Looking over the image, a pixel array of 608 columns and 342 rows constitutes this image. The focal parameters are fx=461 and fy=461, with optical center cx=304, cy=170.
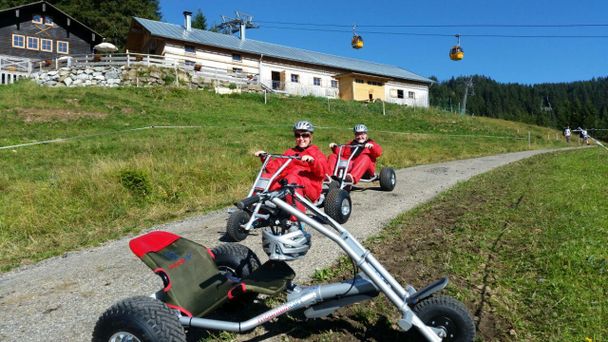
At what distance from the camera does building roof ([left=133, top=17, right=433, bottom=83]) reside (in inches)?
1339

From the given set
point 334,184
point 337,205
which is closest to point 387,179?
point 334,184

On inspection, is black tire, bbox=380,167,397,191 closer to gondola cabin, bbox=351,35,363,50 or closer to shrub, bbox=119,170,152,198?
shrub, bbox=119,170,152,198

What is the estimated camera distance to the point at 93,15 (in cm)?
4747

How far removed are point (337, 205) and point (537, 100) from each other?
133m

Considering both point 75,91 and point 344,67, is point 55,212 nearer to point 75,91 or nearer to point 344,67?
point 75,91

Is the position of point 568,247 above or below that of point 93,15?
below

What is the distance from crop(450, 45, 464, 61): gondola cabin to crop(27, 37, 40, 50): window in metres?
30.5

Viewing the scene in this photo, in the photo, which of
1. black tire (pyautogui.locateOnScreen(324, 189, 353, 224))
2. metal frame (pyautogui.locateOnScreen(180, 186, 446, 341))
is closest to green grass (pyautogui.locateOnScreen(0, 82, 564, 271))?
black tire (pyautogui.locateOnScreen(324, 189, 353, 224))

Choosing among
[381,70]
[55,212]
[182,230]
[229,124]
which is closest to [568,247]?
[182,230]

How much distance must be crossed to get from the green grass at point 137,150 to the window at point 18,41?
1308 cm

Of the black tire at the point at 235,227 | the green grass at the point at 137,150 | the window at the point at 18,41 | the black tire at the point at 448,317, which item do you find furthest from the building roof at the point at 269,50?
the black tire at the point at 448,317

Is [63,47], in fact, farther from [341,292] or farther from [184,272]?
[341,292]

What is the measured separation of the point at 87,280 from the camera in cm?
459

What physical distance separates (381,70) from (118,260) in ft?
137
